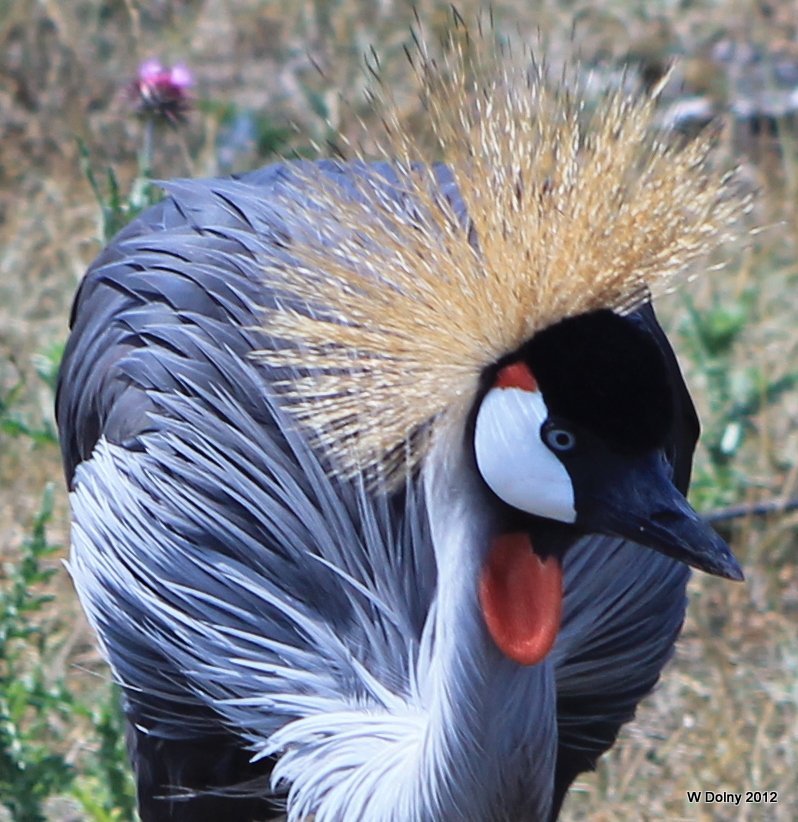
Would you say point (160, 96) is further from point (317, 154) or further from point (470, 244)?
point (470, 244)

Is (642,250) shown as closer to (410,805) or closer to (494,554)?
(494,554)

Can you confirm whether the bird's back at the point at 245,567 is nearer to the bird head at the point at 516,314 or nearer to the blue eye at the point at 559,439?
the bird head at the point at 516,314

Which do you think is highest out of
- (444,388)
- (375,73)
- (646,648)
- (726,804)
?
(375,73)

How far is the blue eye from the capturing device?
1.30 m

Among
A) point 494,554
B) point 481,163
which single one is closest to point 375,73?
point 481,163

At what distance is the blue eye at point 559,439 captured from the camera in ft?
4.26

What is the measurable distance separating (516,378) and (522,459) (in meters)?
0.07

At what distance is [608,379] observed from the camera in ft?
4.15

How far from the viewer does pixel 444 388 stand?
4.50 feet

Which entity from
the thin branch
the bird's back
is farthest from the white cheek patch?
the thin branch

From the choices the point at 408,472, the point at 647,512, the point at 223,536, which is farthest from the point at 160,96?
the point at 647,512

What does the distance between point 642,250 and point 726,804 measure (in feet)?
2.66

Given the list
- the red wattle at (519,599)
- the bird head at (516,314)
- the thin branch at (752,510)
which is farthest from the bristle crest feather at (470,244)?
the thin branch at (752,510)

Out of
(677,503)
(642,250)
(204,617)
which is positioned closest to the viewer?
(677,503)
